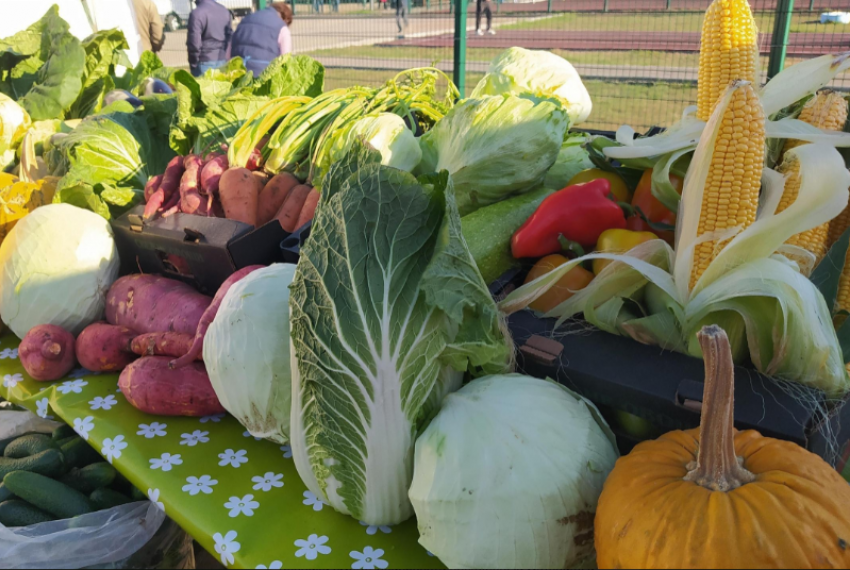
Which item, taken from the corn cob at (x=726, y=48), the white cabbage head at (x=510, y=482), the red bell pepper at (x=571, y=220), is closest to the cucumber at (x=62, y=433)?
the white cabbage head at (x=510, y=482)

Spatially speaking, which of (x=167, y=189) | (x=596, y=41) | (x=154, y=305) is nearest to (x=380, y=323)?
(x=154, y=305)

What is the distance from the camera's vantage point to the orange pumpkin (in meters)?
0.85

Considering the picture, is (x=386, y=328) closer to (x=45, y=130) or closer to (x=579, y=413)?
(x=579, y=413)

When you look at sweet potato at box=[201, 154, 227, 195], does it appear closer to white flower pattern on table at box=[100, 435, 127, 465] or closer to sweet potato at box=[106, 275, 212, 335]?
sweet potato at box=[106, 275, 212, 335]

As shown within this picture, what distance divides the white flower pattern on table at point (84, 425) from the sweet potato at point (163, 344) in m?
0.25

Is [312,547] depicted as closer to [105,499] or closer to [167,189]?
[105,499]

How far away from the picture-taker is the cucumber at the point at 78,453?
1.97 m

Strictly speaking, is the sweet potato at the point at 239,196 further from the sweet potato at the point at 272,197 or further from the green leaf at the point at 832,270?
the green leaf at the point at 832,270

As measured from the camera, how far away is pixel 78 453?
2.00 m

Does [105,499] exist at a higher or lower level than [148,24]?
lower

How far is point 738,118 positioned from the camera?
1.23 meters

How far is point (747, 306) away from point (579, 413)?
1.37 ft

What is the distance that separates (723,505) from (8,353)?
2486mm

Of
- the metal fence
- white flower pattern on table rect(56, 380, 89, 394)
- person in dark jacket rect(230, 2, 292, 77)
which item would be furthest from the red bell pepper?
person in dark jacket rect(230, 2, 292, 77)
